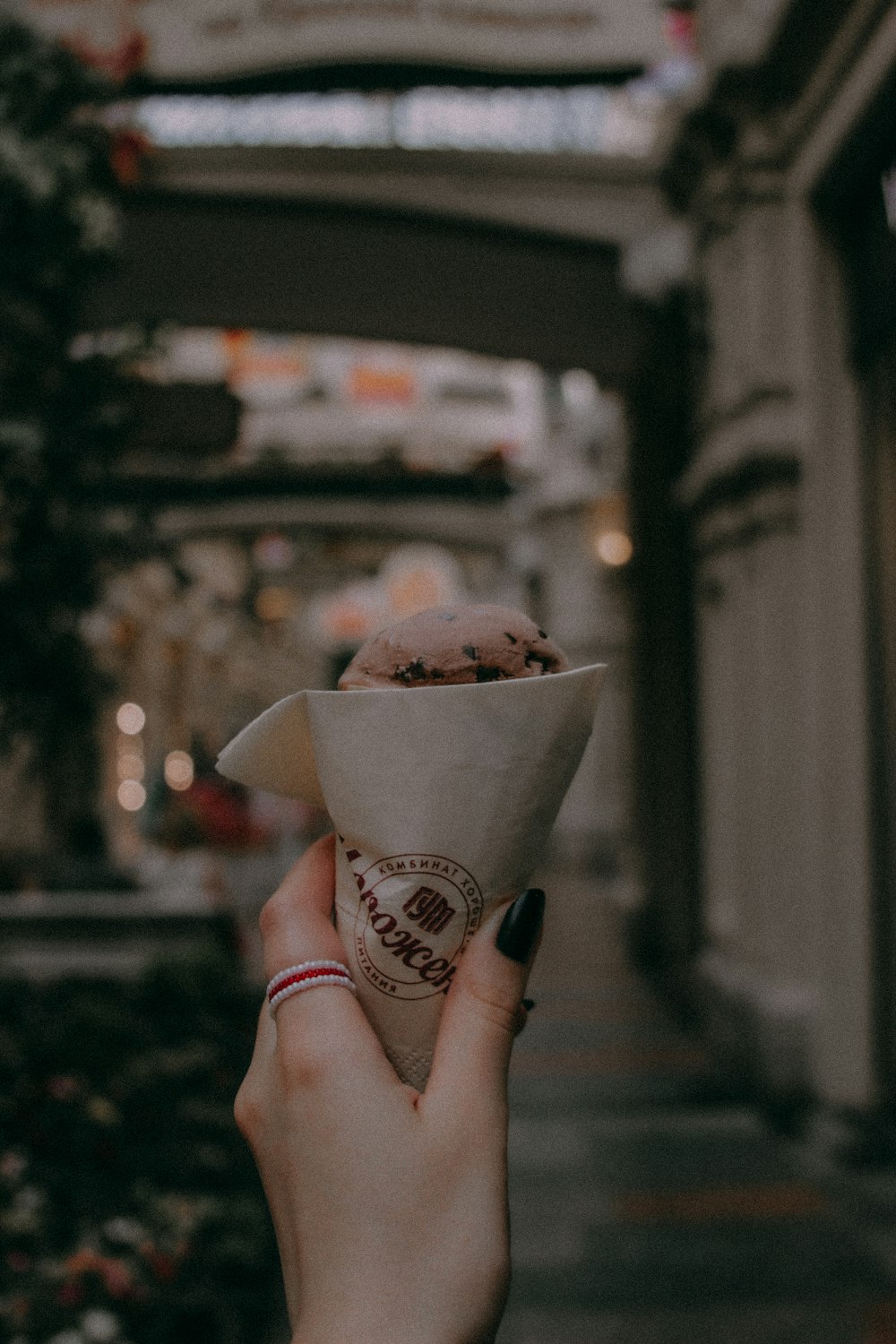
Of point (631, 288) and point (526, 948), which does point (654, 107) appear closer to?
point (631, 288)

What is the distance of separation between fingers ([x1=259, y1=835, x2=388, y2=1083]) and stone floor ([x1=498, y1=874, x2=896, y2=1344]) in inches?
122

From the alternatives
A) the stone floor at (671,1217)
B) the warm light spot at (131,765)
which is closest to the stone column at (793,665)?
the stone floor at (671,1217)

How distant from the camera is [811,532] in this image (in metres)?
5.61

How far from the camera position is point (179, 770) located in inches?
753

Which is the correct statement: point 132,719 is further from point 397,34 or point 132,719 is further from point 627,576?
point 397,34

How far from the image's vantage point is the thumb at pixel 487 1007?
3.56 feet

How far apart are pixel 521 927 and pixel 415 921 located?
12 cm

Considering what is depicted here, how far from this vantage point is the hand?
98cm

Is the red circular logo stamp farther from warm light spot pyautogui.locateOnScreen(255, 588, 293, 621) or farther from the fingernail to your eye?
warm light spot pyautogui.locateOnScreen(255, 588, 293, 621)

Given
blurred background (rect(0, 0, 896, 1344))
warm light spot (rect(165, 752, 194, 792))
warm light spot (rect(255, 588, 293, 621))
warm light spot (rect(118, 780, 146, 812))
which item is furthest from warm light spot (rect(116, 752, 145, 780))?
blurred background (rect(0, 0, 896, 1344))

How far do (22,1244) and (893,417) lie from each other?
16.2 ft

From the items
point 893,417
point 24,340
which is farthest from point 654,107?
point 24,340

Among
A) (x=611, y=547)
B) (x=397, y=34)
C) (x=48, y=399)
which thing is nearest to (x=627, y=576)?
(x=611, y=547)

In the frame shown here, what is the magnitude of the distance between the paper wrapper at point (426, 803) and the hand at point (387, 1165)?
56mm
